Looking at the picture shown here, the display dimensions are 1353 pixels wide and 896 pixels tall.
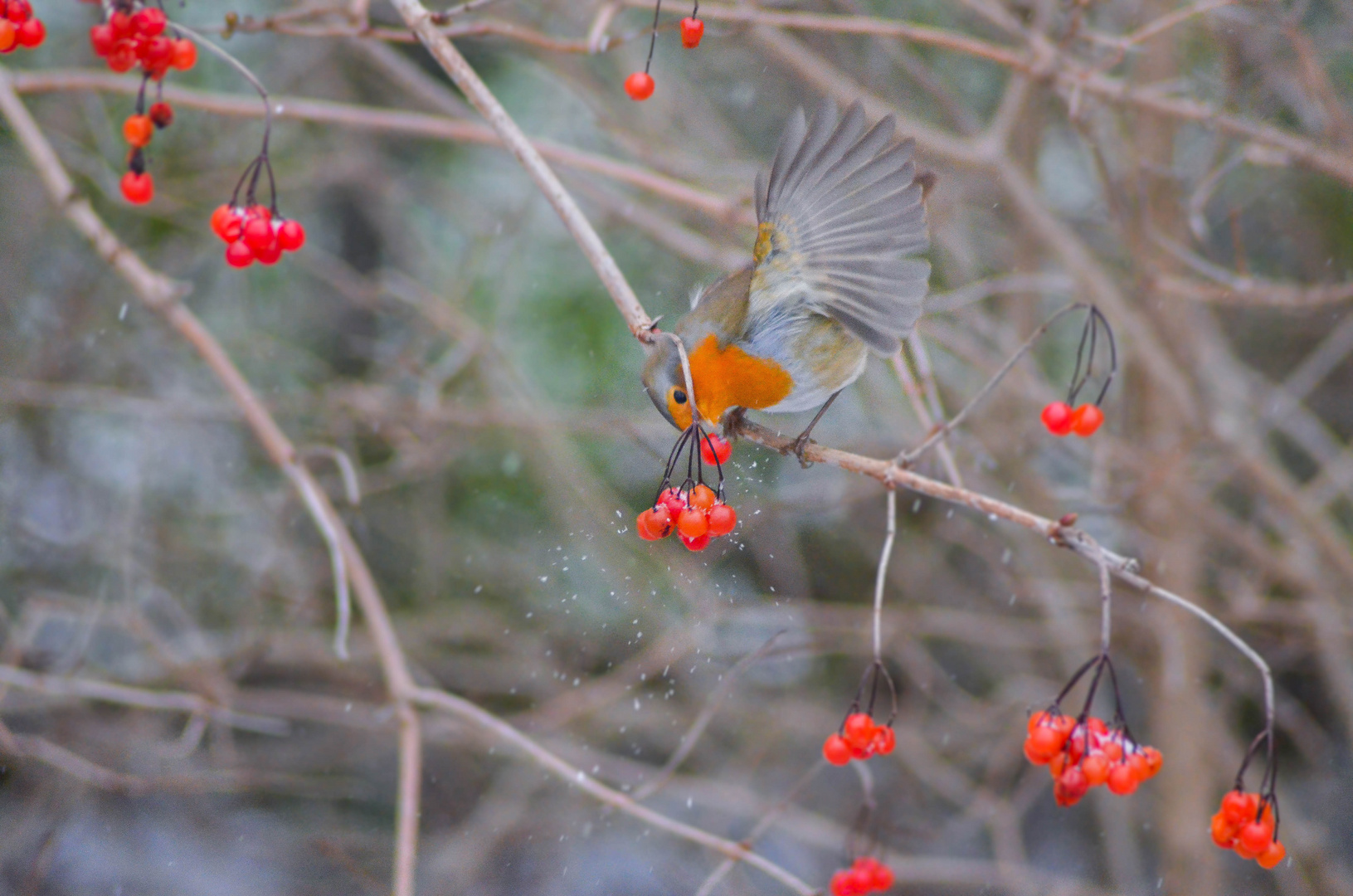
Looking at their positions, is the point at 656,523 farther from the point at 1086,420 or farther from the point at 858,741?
the point at 1086,420

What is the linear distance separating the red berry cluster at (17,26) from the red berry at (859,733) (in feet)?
4.93

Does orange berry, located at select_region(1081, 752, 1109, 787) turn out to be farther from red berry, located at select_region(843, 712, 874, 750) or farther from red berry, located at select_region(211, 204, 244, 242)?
red berry, located at select_region(211, 204, 244, 242)

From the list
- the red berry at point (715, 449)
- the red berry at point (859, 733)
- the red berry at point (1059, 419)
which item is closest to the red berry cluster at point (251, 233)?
the red berry at point (715, 449)

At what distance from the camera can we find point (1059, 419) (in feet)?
5.46

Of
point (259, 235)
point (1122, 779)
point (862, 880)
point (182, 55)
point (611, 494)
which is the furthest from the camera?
point (611, 494)

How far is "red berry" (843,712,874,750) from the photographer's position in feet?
4.92

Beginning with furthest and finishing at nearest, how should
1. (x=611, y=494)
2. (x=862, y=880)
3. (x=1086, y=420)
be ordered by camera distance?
(x=611, y=494), (x=862, y=880), (x=1086, y=420)

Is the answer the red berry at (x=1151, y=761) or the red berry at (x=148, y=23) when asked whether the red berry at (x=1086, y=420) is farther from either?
the red berry at (x=148, y=23)

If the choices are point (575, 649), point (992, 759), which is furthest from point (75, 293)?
point (992, 759)

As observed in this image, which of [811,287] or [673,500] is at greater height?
[811,287]

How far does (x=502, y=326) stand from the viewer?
3873 millimetres

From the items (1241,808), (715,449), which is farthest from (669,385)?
(1241,808)

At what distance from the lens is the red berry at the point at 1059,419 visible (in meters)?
1.66

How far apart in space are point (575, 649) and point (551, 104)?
2.05 metres
